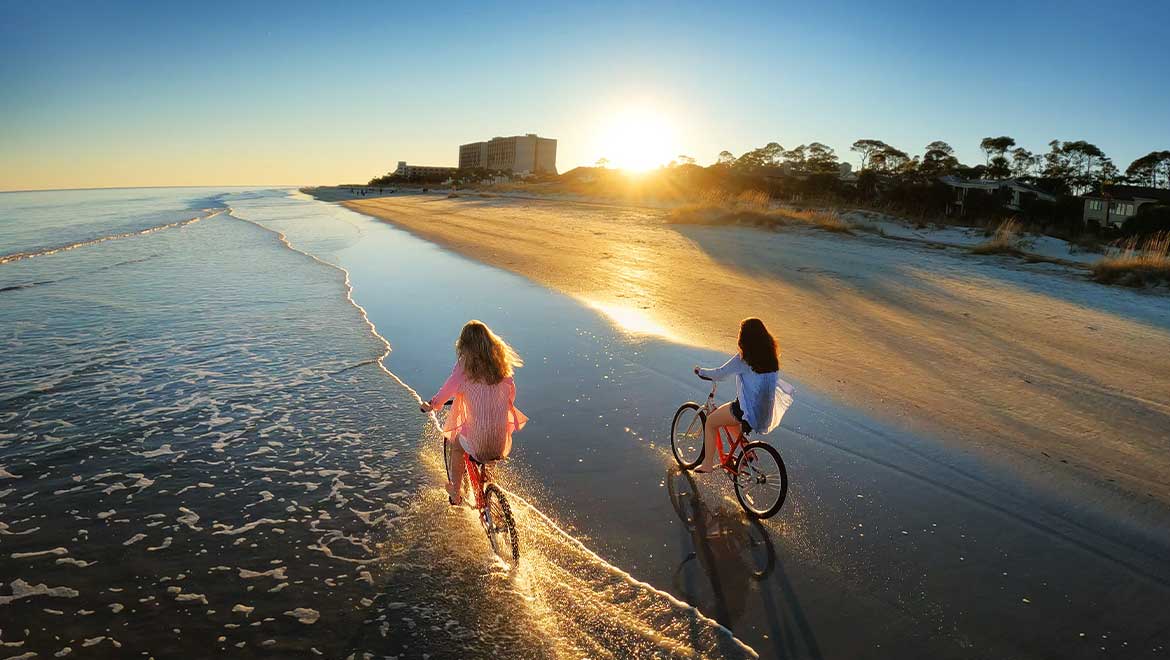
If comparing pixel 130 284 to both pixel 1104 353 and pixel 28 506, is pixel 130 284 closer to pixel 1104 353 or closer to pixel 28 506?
pixel 28 506

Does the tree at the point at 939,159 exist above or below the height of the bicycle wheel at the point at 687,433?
above

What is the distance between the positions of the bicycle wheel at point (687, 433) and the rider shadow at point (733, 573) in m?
0.51

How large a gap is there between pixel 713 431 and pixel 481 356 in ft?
7.43

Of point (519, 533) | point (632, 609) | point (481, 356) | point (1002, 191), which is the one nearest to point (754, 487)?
point (632, 609)

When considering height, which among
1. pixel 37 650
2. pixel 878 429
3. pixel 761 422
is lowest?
pixel 37 650

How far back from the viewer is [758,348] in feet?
17.3

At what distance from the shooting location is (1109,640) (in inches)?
151

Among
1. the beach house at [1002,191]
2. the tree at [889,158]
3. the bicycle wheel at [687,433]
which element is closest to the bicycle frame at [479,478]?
the bicycle wheel at [687,433]

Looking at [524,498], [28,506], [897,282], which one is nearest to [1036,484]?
[524,498]

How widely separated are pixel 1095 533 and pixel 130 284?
20.5m

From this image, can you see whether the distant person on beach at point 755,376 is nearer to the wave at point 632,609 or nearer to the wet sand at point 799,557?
the wet sand at point 799,557

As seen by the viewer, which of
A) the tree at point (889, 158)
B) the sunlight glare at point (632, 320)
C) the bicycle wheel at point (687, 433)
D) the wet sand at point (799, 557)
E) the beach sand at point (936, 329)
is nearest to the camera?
the wet sand at point (799, 557)

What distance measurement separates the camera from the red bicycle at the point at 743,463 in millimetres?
5195

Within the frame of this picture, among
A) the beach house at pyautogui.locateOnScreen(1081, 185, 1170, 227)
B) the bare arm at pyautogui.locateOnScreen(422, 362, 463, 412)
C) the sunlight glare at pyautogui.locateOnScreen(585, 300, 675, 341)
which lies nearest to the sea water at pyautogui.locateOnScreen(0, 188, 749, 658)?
the bare arm at pyautogui.locateOnScreen(422, 362, 463, 412)
